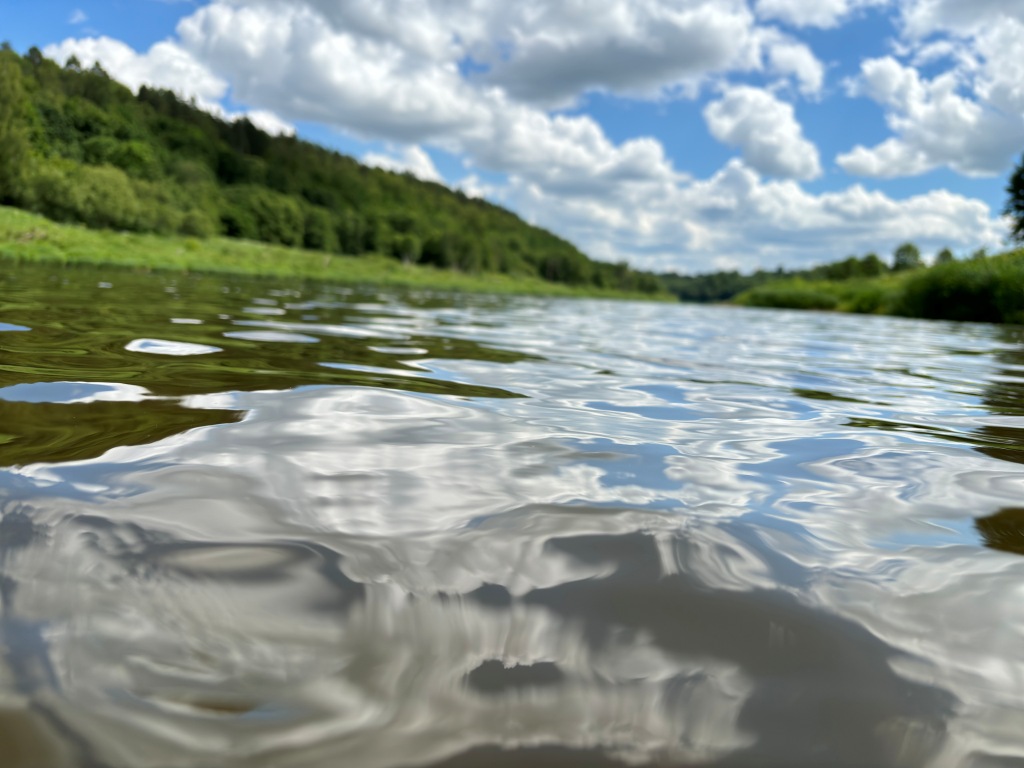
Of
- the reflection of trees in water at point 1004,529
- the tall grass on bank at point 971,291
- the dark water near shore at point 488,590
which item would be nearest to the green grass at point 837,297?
the tall grass on bank at point 971,291

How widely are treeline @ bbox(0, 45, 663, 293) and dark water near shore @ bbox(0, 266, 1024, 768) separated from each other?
5044 centimetres

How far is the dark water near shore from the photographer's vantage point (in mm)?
850

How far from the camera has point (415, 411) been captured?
268cm

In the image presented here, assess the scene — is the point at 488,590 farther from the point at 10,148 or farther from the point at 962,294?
the point at 10,148

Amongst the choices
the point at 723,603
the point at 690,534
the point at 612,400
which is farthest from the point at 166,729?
the point at 612,400

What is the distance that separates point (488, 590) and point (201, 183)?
96.9 metres

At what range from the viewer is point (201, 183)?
280 feet

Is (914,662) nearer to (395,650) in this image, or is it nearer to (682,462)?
(395,650)

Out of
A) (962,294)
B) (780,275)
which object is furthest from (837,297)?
(780,275)

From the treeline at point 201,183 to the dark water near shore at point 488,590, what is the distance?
50.4m

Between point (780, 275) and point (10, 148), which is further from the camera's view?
point (780, 275)

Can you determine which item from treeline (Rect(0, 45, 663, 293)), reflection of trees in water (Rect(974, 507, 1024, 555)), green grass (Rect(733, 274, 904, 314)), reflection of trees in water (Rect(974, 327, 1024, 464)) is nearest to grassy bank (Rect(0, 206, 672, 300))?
treeline (Rect(0, 45, 663, 293))

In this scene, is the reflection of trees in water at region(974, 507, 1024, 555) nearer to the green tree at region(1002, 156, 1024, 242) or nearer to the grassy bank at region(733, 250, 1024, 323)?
the grassy bank at region(733, 250, 1024, 323)

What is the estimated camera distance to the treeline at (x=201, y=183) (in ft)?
146
